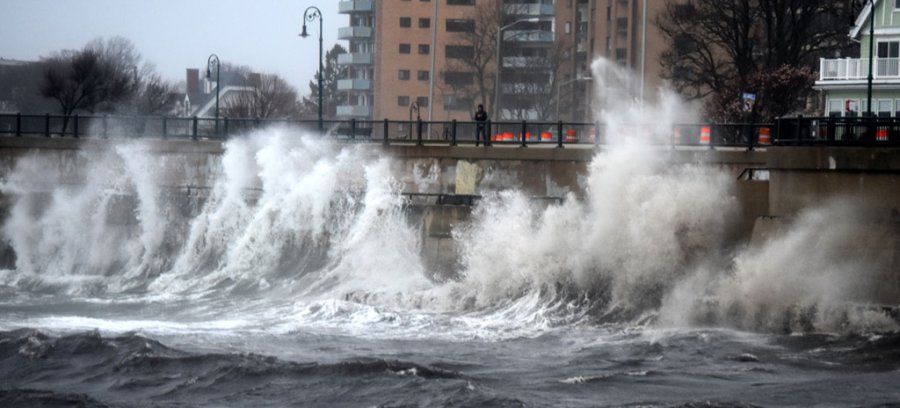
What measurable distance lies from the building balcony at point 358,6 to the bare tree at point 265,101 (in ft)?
23.7

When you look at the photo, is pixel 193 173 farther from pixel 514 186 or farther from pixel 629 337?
pixel 629 337

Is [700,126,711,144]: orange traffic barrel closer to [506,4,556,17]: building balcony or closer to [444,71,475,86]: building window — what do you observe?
[444,71,475,86]: building window

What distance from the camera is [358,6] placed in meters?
95.5

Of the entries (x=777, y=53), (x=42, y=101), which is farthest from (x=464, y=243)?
(x=42, y=101)

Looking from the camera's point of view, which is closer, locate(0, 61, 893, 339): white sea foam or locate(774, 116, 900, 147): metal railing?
locate(0, 61, 893, 339): white sea foam

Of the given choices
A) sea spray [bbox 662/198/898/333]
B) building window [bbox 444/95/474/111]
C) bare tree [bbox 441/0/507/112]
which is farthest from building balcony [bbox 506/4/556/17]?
sea spray [bbox 662/198/898/333]

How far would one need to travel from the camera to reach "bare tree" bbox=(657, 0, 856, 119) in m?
46.5

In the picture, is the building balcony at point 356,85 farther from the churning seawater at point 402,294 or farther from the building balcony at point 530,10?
the churning seawater at point 402,294

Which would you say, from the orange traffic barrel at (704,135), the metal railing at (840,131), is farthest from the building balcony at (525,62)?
the metal railing at (840,131)

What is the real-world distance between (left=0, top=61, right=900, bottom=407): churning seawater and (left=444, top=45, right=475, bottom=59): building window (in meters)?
44.4

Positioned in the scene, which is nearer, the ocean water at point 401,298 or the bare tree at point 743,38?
the ocean water at point 401,298

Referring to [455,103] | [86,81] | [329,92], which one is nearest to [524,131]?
[86,81]

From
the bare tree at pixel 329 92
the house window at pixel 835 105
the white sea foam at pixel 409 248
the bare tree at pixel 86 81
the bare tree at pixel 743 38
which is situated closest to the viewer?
the white sea foam at pixel 409 248

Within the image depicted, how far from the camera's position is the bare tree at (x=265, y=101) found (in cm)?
8053
